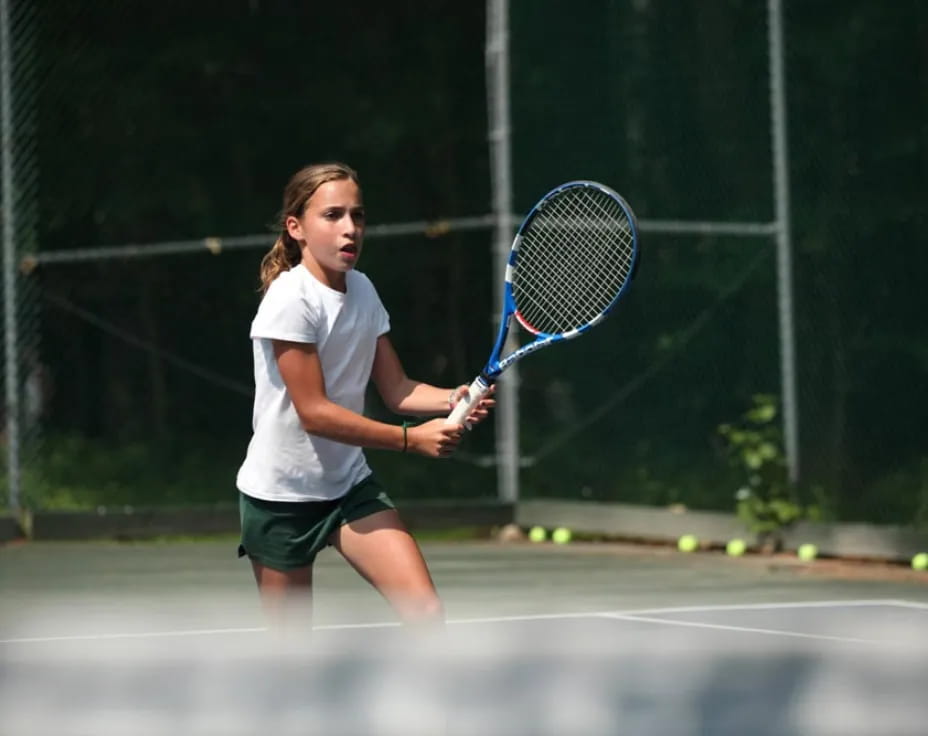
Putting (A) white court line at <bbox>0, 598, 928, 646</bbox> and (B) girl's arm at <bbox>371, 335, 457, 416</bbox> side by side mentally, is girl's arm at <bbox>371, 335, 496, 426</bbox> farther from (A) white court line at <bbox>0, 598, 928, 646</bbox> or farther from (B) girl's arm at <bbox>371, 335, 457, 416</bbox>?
(A) white court line at <bbox>0, 598, 928, 646</bbox>

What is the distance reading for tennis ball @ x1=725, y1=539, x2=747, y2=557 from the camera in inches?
484

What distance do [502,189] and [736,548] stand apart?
8.17 ft

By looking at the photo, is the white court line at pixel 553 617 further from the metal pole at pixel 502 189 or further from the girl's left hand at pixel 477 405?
the metal pole at pixel 502 189

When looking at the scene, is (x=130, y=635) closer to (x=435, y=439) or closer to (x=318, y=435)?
(x=318, y=435)

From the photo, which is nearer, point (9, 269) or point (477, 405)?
point (477, 405)

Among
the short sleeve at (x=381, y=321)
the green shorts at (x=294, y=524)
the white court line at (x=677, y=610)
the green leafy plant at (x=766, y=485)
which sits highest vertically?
the short sleeve at (x=381, y=321)

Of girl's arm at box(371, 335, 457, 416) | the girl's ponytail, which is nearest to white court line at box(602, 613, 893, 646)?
girl's arm at box(371, 335, 457, 416)

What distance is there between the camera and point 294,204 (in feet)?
21.4

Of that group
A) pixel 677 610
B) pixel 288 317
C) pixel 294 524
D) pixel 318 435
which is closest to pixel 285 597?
pixel 294 524

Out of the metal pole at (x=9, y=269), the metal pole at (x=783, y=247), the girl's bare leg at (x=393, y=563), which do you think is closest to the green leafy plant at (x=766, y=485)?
the metal pole at (x=783, y=247)

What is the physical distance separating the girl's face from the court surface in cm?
96

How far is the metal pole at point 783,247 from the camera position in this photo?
1221 cm

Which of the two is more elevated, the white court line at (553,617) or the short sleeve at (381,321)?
the short sleeve at (381,321)

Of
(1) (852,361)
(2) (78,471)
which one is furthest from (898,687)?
(2) (78,471)
